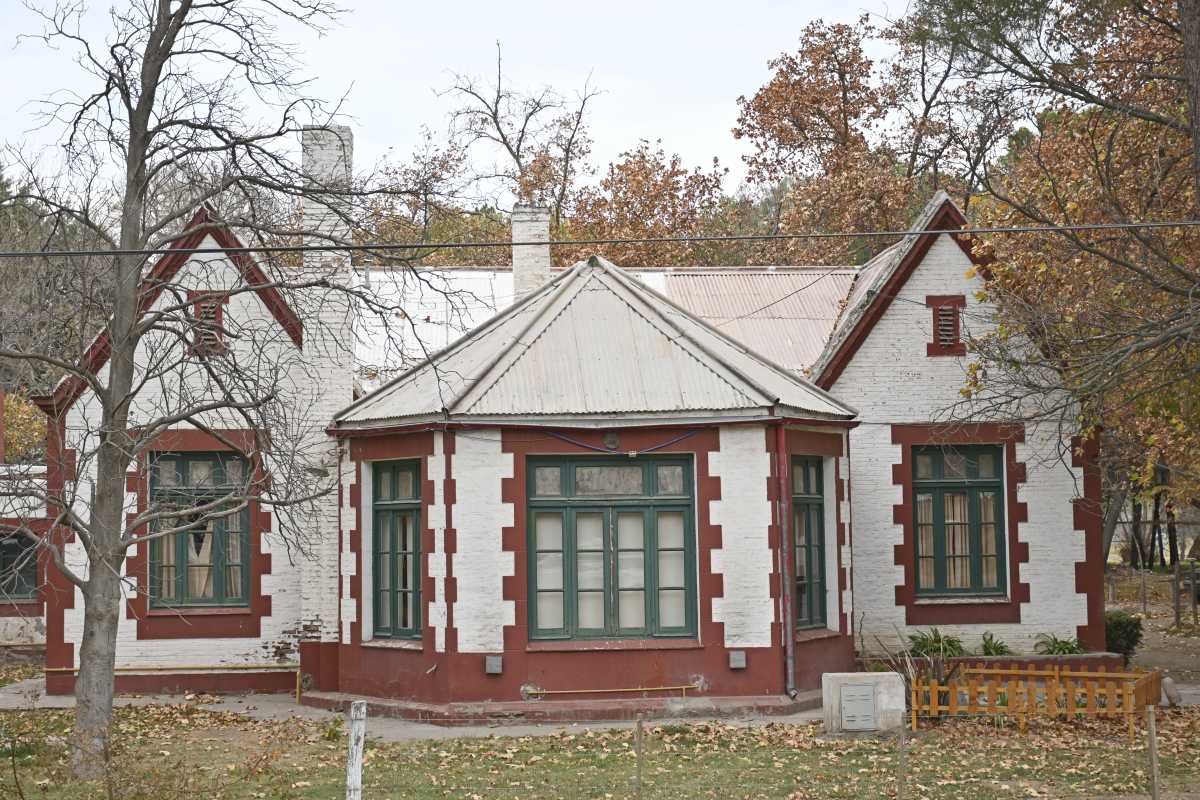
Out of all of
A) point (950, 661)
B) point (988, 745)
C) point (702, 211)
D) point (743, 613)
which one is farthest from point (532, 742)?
point (702, 211)

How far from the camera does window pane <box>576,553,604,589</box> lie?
61.4ft

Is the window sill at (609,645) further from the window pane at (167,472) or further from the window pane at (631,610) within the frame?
the window pane at (167,472)

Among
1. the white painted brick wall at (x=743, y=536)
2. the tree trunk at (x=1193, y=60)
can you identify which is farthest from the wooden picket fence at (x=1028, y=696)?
the tree trunk at (x=1193, y=60)

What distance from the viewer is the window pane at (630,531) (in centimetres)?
1883

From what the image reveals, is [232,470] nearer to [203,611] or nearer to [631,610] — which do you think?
[203,611]

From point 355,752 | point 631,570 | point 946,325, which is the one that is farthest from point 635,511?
point 355,752

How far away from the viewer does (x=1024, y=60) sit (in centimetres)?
1753

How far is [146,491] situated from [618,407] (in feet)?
26.5

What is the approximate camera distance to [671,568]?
18.8 metres

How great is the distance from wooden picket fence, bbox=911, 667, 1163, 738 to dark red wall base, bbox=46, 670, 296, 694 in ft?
32.9

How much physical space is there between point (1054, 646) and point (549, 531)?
8.47 meters

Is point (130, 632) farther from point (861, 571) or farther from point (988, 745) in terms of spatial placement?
point (988, 745)

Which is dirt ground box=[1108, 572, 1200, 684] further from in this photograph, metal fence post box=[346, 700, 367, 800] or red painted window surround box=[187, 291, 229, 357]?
metal fence post box=[346, 700, 367, 800]

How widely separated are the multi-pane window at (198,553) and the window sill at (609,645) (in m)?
6.06
